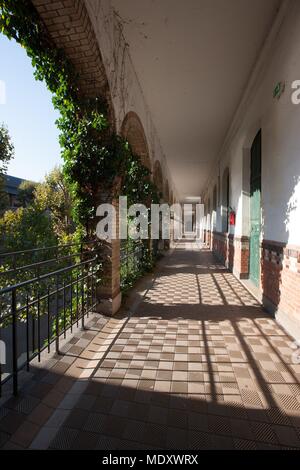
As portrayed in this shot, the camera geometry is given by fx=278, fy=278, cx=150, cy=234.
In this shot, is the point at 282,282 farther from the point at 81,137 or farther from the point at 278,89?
the point at 81,137

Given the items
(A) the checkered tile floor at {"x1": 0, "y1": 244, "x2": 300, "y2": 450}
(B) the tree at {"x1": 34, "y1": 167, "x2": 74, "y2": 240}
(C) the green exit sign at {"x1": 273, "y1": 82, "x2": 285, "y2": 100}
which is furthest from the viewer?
(B) the tree at {"x1": 34, "y1": 167, "x2": 74, "y2": 240}

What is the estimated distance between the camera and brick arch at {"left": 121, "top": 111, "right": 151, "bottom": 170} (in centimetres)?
535

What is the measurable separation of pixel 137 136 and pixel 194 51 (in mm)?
2461

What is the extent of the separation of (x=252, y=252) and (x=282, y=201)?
2.46 meters

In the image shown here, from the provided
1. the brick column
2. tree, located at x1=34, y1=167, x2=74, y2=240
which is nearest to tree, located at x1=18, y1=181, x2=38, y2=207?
tree, located at x1=34, y1=167, x2=74, y2=240

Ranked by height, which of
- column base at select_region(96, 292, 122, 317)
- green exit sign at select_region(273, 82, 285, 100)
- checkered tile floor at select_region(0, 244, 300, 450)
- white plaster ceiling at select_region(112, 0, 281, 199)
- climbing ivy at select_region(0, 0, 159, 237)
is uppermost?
white plaster ceiling at select_region(112, 0, 281, 199)

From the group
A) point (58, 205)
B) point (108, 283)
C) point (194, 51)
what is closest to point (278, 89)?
point (194, 51)

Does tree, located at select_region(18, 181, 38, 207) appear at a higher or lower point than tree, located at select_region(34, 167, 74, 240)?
higher

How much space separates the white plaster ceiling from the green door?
1349mm

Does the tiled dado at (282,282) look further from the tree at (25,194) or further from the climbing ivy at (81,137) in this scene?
the tree at (25,194)

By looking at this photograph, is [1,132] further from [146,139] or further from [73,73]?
[73,73]

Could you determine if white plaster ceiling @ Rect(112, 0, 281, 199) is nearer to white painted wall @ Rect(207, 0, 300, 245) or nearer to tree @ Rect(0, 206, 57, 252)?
white painted wall @ Rect(207, 0, 300, 245)

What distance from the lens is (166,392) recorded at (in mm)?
2221
